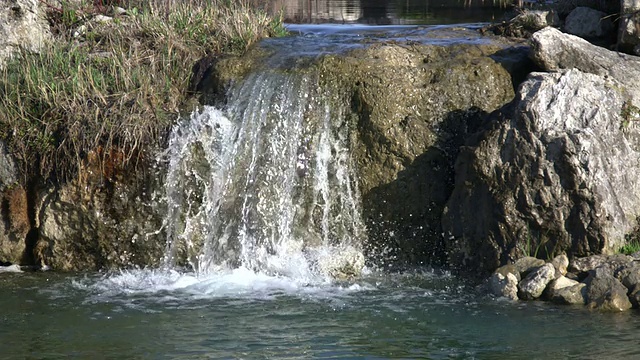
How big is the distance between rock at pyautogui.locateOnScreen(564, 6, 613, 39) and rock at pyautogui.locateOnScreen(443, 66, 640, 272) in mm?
2503

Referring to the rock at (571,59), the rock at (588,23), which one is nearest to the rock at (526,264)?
the rock at (571,59)

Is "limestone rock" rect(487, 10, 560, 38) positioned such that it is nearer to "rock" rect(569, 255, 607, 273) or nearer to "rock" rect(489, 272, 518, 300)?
"rock" rect(569, 255, 607, 273)

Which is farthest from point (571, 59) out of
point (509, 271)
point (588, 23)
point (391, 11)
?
point (391, 11)

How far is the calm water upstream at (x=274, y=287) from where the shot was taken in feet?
22.9

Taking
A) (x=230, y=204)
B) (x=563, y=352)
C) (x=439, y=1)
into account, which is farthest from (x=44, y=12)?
(x=439, y=1)

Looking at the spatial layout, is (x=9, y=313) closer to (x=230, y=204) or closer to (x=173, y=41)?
(x=230, y=204)

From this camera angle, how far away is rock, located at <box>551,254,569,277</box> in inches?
328

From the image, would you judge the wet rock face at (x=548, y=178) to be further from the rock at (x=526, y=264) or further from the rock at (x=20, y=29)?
the rock at (x=20, y=29)

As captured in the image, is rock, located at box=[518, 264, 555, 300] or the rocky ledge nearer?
the rocky ledge

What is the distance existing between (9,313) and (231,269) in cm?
219

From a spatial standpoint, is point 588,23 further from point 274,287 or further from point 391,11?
point 391,11

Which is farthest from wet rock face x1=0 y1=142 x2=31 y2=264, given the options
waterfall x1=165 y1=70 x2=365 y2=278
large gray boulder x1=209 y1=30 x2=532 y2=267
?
large gray boulder x1=209 y1=30 x2=532 y2=267

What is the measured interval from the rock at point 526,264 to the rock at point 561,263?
0.38ft

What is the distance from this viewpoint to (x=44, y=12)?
38.4 ft
